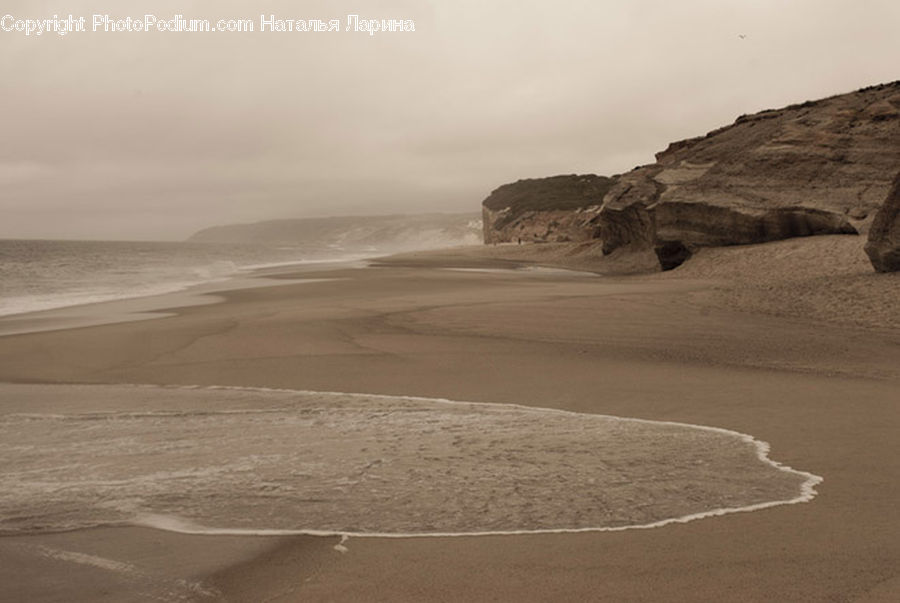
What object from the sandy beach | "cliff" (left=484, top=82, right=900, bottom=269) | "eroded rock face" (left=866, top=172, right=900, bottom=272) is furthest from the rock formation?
the sandy beach

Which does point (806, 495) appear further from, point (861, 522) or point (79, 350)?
point (79, 350)

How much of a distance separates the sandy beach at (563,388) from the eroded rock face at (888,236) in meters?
0.63

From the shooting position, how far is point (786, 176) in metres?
23.2

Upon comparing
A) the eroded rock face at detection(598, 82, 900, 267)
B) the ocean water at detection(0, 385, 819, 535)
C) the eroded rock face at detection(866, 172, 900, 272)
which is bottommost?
the ocean water at detection(0, 385, 819, 535)

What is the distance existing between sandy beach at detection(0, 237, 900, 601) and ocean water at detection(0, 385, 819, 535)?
0.26 m

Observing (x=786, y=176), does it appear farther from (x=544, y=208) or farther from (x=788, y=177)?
(x=544, y=208)

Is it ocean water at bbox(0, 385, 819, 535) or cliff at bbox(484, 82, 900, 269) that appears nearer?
ocean water at bbox(0, 385, 819, 535)

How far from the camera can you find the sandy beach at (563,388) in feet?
10.3

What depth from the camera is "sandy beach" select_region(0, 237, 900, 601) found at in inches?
124

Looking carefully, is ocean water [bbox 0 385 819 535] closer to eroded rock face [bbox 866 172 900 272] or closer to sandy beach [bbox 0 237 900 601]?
sandy beach [bbox 0 237 900 601]

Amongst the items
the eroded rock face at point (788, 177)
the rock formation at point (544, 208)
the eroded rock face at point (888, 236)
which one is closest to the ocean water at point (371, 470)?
the eroded rock face at point (888, 236)

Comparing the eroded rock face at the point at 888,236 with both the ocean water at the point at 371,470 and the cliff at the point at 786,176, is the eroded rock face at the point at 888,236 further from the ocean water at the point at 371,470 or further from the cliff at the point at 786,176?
the ocean water at the point at 371,470

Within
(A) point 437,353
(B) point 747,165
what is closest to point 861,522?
(A) point 437,353

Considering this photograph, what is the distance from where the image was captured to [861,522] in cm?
365
